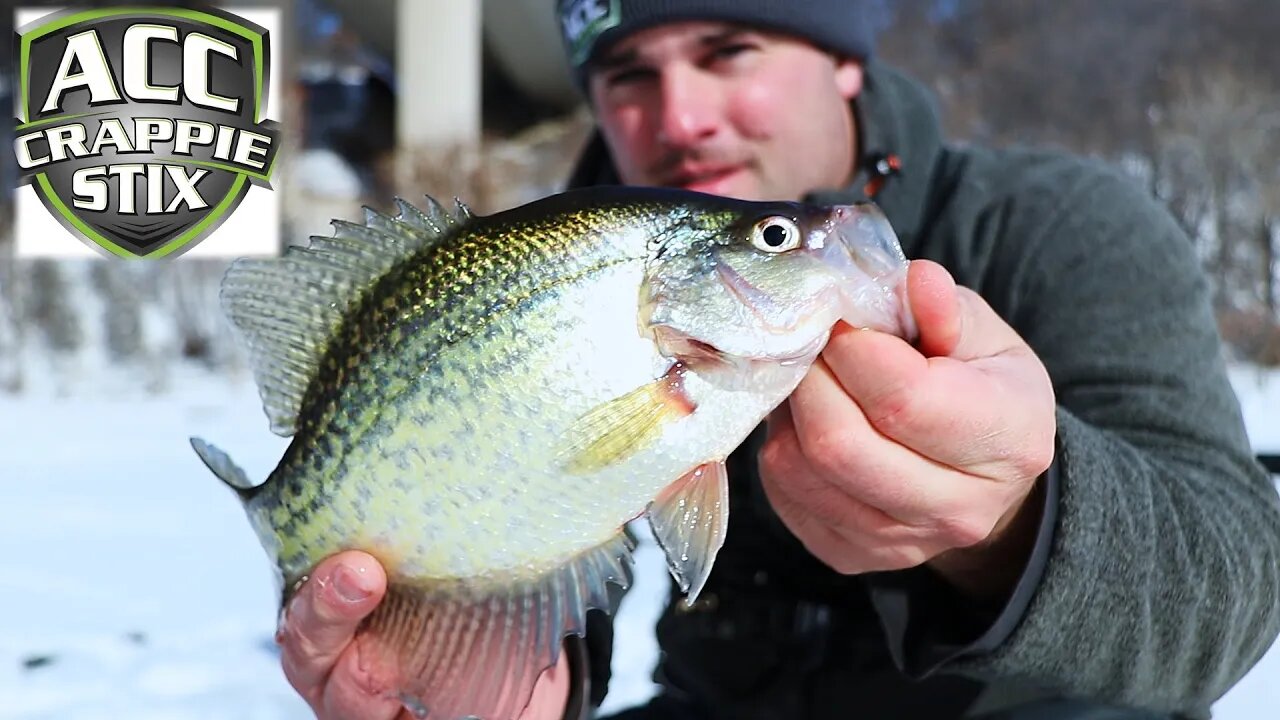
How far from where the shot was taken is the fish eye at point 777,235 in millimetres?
1062

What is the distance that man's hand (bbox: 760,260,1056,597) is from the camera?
103 cm

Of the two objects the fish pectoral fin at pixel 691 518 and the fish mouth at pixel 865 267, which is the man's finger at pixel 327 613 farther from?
the fish mouth at pixel 865 267

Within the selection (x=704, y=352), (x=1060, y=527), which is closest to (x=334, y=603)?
(x=704, y=352)

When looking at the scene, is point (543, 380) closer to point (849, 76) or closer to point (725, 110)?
point (725, 110)

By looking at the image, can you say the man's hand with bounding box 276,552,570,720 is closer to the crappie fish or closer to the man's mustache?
the crappie fish

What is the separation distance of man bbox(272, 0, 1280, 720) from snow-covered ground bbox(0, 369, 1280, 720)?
963mm

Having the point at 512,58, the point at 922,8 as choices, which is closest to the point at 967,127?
the point at 922,8

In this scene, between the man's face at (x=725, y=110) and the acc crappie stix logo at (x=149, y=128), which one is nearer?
the man's face at (x=725, y=110)

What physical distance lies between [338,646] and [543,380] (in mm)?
517

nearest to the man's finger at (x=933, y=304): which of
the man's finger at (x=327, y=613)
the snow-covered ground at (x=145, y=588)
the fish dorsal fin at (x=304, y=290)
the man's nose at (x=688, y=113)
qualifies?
the fish dorsal fin at (x=304, y=290)

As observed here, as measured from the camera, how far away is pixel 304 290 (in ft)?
3.95

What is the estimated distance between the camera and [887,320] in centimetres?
105

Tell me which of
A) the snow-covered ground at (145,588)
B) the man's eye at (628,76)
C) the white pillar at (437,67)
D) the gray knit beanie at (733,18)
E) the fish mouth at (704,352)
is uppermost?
the white pillar at (437,67)

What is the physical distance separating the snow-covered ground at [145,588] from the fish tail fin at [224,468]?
1725mm
